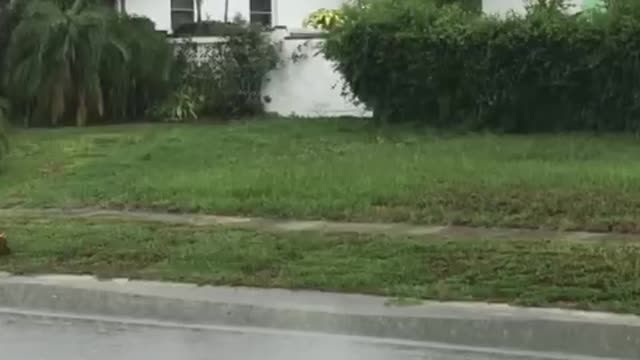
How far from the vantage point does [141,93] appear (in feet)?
77.4

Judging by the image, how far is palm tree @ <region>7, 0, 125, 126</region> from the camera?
22.4m

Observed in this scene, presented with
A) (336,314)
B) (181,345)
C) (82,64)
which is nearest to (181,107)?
(82,64)

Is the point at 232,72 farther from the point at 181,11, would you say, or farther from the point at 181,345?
the point at 181,345

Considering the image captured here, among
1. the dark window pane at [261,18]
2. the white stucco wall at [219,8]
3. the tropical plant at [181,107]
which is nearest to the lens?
the tropical plant at [181,107]

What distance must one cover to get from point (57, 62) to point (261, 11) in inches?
253

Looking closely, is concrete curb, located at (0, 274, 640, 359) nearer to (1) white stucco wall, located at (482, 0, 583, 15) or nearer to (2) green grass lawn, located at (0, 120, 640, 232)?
(2) green grass lawn, located at (0, 120, 640, 232)

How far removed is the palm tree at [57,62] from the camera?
22.4m

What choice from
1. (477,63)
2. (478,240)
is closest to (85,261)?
(478,240)

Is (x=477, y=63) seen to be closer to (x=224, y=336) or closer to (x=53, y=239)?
(x=53, y=239)

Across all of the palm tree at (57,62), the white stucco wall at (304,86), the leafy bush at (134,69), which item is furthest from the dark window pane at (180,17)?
the palm tree at (57,62)

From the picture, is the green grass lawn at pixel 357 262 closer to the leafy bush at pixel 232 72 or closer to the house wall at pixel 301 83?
the leafy bush at pixel 232 72

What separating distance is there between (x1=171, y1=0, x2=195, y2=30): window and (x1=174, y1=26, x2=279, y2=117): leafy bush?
3.87 m

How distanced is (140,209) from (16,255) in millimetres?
2795

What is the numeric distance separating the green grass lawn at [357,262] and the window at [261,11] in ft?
50.6
